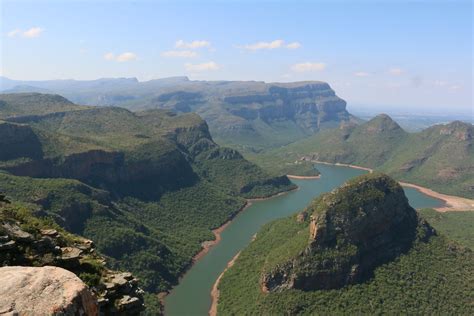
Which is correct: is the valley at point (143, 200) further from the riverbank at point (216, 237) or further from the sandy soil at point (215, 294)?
the sandy soil at point (215, 294)

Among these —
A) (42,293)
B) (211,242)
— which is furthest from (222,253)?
(42,293)

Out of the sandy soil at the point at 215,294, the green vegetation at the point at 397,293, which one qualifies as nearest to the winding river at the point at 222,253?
the sandy soil at the point at 215,294

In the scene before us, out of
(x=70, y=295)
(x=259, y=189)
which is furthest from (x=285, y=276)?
(x=259, y=189)

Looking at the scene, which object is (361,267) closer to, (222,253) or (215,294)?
(215,294)

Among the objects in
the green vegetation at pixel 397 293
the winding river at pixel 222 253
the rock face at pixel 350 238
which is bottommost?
the winding river at pixel 222 253

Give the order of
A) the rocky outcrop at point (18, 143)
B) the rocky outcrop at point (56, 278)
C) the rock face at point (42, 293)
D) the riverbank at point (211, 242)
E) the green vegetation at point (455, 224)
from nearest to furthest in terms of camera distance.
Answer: the rock face at point (42, 293) → the rocky outcrop at point (56, 278) → the riverbank at point (211, 242) → the rocky outcrop at point (18, 143) → the green vegetation at point (455, 224)

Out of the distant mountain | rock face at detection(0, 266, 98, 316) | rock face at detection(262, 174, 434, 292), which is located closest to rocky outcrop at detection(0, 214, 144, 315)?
rock face at detection(0, 266, 98, 316)

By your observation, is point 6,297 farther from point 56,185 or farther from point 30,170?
point 30,170
